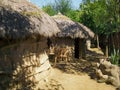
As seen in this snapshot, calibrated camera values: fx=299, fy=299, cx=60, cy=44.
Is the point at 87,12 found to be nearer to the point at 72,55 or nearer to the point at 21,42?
the point at 72,55

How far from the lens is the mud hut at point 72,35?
62.4ft

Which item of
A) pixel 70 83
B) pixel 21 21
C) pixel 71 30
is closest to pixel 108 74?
pixel 70 83

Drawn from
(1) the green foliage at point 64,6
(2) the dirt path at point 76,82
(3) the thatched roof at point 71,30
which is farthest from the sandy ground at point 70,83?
(1) the green foliage at point 64,6

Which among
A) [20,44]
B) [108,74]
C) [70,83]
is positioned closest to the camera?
[20,44]

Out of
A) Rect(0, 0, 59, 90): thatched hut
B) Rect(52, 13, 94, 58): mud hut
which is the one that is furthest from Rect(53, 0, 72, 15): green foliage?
Rect(0, 0, 59, 90): thatched hut

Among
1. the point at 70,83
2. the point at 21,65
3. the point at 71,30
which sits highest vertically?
the point at 71,30

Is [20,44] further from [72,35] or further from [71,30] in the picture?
[71,30]

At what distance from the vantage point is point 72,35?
19.2m

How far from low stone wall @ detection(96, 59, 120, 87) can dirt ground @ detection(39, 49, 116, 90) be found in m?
0.28

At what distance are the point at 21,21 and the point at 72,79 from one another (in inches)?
164

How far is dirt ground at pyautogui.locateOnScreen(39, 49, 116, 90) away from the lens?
1241cm

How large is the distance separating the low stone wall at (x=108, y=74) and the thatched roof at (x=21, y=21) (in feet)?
10.2

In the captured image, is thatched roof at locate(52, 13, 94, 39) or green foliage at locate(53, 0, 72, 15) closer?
thatched roof at locate(52, 13, 94, 39)

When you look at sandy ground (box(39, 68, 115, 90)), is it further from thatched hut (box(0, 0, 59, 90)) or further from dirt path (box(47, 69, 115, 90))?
thatched hut (box(0, 0, 59, 90))
